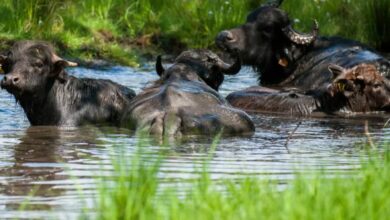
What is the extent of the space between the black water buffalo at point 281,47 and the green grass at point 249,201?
31.4ft

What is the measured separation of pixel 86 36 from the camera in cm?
1941

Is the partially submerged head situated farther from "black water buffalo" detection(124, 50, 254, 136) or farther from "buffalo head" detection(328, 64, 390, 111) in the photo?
"black water buffalo" detection(124, 50, 254, 136)

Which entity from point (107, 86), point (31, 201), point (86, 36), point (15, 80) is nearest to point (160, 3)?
point (86, 36)

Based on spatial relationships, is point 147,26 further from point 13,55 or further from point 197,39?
point 13,55

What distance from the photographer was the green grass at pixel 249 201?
5590 mm

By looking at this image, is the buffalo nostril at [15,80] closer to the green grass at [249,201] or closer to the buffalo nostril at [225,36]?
the buffalo nostril at [225,36]

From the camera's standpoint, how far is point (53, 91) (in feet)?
41.9

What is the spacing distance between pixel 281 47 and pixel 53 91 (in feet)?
16.4

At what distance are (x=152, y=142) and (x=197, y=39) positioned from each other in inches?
403

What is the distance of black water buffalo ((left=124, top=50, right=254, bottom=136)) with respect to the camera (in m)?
11.0

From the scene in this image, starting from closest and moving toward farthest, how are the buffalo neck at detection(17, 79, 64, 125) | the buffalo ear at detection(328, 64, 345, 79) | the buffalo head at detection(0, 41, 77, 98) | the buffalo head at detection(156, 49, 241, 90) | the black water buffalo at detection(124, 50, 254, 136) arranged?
the black water buffalo at detection(124, 50, 254, 136)
the buffalo head at detection(0, 41, 77, 98)
the buffalo neck at detection(17, 79, 64, 125)
the buffalo head at detection(156, 49, 241, 90)
the buffalo ear at detection(328, 64, 345, 79)

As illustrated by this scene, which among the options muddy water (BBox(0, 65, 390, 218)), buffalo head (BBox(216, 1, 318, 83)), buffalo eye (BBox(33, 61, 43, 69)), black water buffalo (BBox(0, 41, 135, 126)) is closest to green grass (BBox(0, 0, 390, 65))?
buffalo head (BBox(216, 1, 318, 83))

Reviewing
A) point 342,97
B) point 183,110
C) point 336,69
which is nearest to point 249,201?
point 183,110

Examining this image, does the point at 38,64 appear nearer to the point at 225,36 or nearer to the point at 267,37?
the point at 225,36
